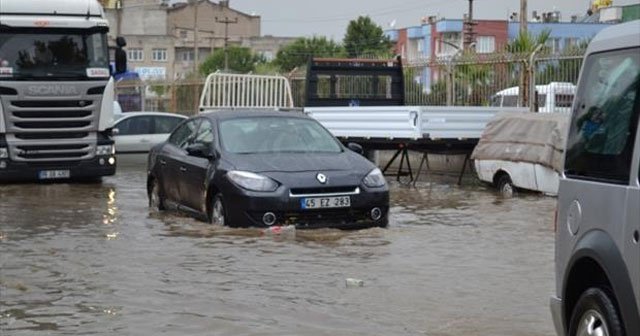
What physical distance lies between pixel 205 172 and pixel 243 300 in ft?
14.6

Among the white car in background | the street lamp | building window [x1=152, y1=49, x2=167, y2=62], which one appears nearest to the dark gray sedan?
the street lamp

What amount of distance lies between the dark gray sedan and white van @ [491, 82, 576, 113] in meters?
7.02

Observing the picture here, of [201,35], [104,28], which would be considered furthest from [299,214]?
[201,35]

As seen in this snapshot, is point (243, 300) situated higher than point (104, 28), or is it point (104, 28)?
point (104, 28)

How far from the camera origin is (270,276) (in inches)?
380

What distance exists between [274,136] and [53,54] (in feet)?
24.4

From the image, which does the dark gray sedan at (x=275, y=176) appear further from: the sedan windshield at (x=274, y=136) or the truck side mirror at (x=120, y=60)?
the truck side mirror at (x=120, y=60)

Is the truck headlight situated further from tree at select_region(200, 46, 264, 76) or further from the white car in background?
Answer: tree at select_region(200, 46, 264, 76)

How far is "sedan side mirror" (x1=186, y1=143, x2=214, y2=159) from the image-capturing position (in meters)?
12.8

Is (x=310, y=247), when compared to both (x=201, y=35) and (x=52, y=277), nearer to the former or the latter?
(x=52, y=277)

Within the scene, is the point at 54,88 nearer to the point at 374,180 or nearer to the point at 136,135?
→ the point at 136,135

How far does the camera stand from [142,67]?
10788cm

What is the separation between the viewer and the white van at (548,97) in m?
19.6

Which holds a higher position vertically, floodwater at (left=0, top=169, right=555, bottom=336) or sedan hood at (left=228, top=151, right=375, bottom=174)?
sedan hood at (left=228, top=151, right=375, bottom=174)
